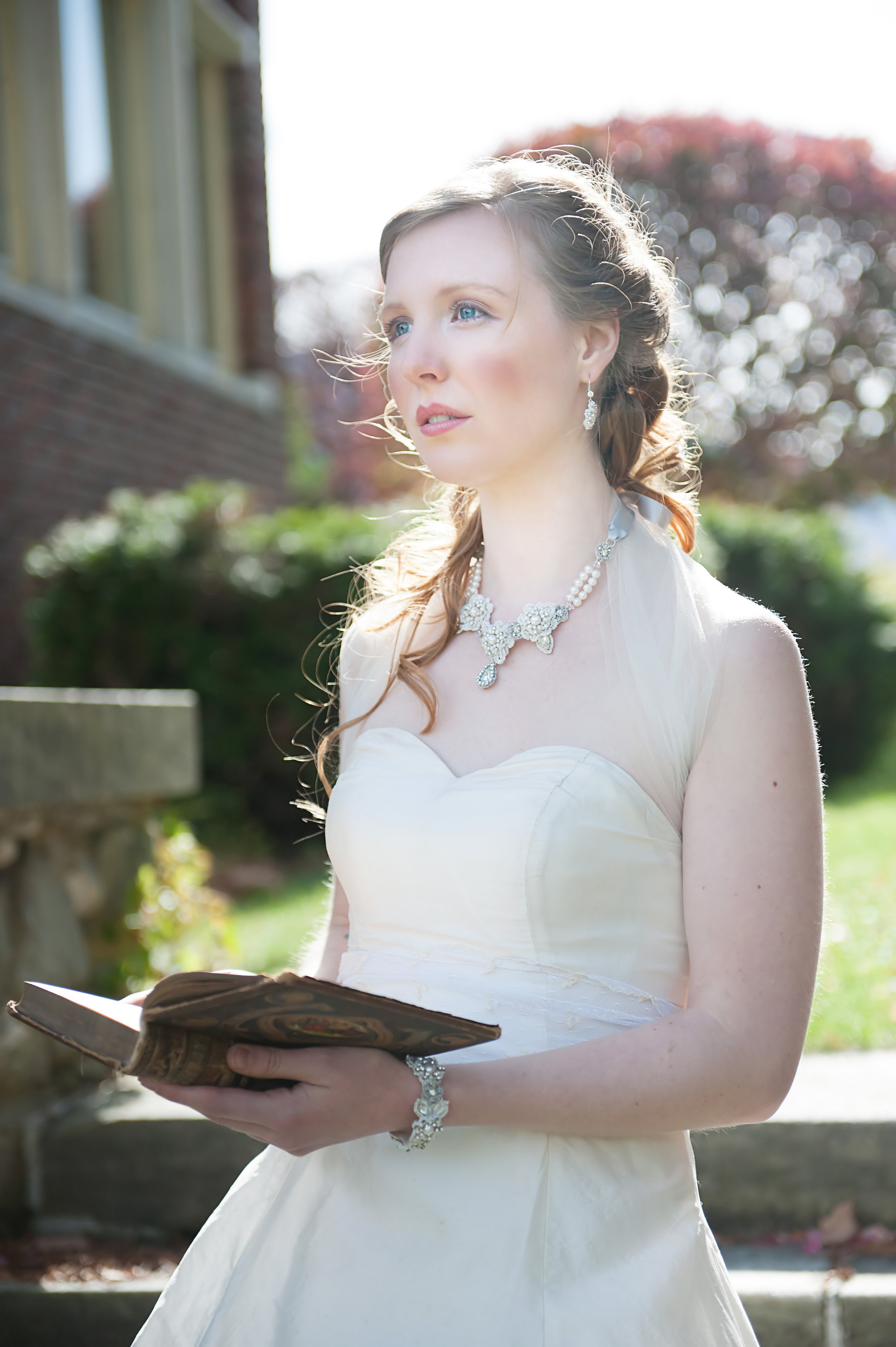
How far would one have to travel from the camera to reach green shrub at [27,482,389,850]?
252 inches

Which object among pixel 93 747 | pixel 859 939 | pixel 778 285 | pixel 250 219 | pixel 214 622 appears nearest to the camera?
pixel 93 747

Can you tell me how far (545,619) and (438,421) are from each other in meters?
0.36

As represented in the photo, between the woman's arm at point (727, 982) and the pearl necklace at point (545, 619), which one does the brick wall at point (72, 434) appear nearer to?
the pearl necklace at point (545, 619)

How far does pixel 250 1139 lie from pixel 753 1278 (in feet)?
3.78

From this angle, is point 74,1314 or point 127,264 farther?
point 127,264

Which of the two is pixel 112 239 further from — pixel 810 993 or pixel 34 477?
pixel 810 993

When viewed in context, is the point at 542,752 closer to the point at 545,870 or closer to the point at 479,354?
the point at 545,870

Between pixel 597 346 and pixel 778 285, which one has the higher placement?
pixel 778 285

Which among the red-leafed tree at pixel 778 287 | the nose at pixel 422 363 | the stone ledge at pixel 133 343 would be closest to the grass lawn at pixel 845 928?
the nose at pixel 422 363

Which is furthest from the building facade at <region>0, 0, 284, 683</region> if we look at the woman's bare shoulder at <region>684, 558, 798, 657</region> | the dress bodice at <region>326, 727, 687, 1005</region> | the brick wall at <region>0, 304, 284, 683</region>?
the woman's bare shoulder at <region>684, 558, 798, 657</region>

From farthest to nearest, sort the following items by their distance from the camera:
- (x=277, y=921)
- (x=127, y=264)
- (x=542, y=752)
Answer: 1. (x=127, y=264)
2. (x=277, y=921)
3. (x=542, y=752)

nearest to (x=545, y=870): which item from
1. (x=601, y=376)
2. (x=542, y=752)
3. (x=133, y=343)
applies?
(x=542, y=752)

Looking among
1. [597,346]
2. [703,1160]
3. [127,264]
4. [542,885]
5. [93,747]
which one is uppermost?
[127,264]

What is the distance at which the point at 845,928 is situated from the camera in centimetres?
430
